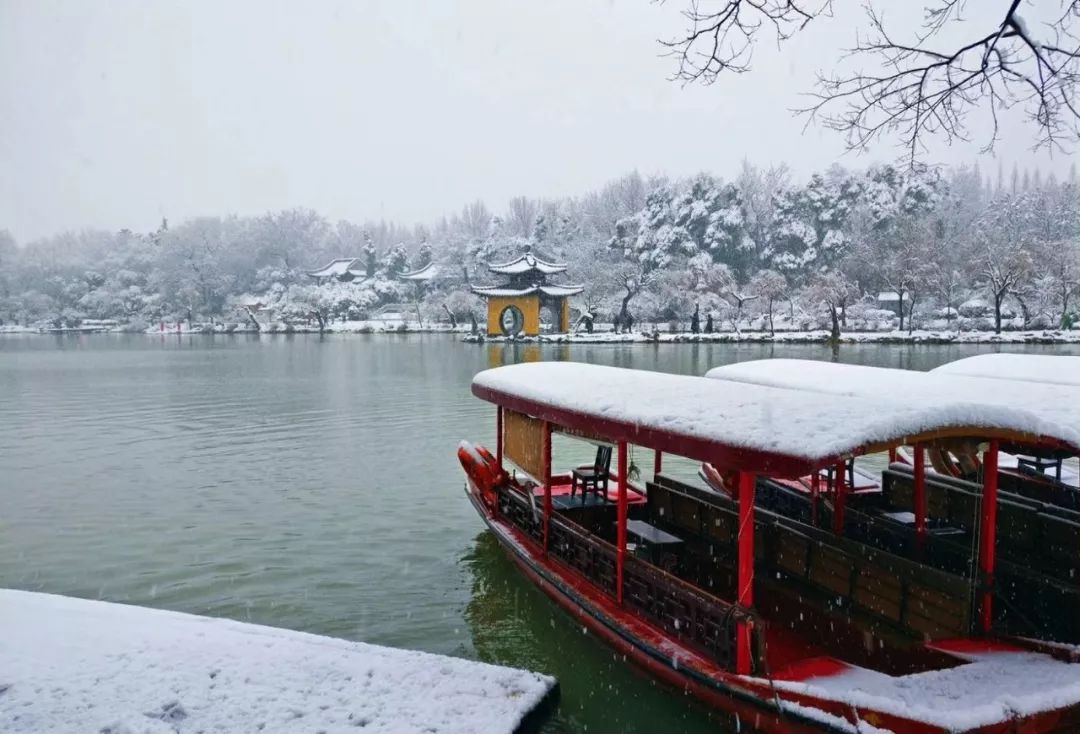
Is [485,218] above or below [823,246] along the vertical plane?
above

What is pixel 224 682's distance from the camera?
580cm

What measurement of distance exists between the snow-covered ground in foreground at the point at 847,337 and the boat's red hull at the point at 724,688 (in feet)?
146

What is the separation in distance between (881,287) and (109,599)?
2170 inches

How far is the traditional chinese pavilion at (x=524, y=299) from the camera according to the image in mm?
57562

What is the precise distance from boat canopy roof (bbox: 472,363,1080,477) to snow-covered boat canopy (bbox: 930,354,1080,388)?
6.22 metres

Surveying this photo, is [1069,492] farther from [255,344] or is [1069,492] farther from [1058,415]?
[255,344]

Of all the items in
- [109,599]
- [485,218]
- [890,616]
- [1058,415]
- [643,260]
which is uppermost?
[485,218]

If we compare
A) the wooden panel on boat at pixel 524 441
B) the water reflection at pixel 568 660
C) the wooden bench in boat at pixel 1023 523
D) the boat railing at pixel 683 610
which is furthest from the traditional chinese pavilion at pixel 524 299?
the boat railing at pixel 683 610

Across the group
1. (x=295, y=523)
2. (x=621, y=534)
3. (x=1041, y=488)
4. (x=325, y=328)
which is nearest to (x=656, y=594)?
(x=621, y=534)

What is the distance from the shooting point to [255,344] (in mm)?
57375

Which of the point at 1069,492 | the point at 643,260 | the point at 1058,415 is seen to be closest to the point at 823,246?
the point at 643,260

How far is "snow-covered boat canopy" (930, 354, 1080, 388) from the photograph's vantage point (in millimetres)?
11273

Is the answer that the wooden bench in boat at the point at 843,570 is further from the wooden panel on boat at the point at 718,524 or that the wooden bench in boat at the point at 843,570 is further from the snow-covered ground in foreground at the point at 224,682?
the snow-covered ground in foreground at the point at 224,682

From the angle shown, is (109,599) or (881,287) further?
(881,287)
